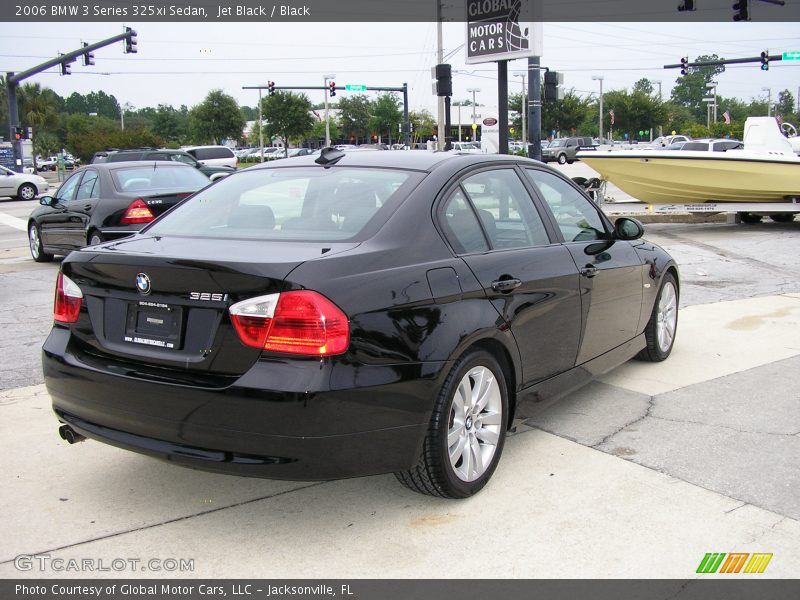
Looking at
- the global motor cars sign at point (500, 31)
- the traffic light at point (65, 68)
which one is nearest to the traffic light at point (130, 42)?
the traffic light at point (65, 68)

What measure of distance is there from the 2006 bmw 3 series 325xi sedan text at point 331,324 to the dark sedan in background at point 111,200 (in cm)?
668

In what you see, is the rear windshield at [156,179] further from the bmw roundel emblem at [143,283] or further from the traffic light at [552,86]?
the traffic light at [552,86]

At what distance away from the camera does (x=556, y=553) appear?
3326mm

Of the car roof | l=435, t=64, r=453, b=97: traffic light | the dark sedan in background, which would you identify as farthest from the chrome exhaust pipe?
l=435, t=64, r=453, b=97: traffic light

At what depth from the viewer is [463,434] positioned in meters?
3.76

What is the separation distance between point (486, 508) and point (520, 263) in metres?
1.27

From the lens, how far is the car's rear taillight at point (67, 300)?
12.3 ft

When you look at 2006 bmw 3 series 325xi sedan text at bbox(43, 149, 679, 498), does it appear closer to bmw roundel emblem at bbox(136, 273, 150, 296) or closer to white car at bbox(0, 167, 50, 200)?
bmw roundel emblem at bbox(136, 273, 150, 296)

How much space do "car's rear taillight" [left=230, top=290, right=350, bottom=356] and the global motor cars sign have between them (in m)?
18.2

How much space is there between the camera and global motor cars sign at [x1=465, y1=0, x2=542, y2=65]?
2002 centimetres
